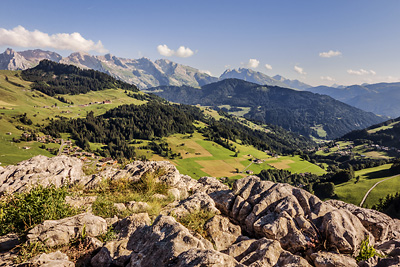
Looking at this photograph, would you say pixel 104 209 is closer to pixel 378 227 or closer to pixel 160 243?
pixel 160 243

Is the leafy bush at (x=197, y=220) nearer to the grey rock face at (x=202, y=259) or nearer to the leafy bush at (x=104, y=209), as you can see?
the leafy bush at (x=104, y=209)

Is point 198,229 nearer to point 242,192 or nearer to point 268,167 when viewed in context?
point 242,192

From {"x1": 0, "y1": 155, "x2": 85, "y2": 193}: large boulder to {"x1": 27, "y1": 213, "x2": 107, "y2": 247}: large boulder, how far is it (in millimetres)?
10609

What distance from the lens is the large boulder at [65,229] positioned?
25.5 ft

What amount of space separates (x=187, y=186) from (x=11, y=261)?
13.7 m

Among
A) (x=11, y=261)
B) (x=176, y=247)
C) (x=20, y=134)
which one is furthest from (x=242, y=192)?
(x=20, y=134)

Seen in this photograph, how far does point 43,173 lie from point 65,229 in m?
14.6

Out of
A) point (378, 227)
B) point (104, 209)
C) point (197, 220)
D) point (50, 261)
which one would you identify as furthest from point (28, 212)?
point (378, 227)

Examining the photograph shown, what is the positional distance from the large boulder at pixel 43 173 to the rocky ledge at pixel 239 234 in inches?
22.3

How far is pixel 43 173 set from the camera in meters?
19.3

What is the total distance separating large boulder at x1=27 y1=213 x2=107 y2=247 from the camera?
7762 mm

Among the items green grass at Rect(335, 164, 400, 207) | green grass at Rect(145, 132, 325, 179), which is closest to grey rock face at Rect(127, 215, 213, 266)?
green grass at Rect(335, 164, 400, 207)

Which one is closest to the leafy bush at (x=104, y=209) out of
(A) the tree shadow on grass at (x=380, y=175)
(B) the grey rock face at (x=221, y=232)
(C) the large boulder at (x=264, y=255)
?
(B) the grey rock face at (x=221, y=232)

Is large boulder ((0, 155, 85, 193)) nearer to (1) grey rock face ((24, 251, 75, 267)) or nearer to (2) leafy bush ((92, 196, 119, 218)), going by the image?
(2) leafy bush ((92, 196, 119, 218))
